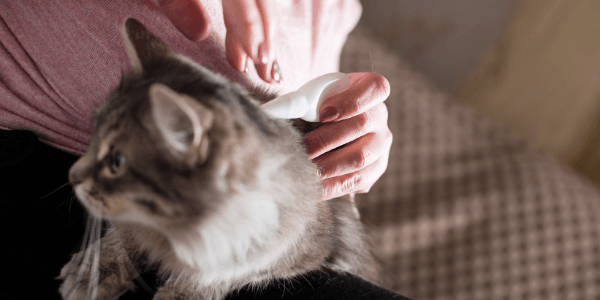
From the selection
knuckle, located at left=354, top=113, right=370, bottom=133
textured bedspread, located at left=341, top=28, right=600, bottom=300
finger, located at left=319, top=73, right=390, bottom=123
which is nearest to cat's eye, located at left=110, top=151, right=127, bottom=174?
finger, located at left=319, top=73, right=390, bottom=123

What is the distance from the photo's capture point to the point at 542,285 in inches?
52.0

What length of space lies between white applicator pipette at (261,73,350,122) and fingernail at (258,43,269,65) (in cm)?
17

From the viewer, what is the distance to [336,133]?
66 centimetres

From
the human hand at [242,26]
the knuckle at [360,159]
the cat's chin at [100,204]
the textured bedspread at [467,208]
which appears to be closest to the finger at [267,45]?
the human hand at [242,26]

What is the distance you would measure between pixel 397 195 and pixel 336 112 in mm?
1063

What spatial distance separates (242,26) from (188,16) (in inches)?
4.1

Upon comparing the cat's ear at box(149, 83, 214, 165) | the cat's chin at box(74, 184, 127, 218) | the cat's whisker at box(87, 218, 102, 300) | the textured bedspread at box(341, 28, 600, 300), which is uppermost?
the cat's ear at box(149, 83, 214, 165)

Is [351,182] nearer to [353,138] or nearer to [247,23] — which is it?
[353,138]

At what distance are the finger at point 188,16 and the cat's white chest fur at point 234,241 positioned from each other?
373 mm

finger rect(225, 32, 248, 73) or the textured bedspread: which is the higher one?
finger rect(225, 32, 248, 73)

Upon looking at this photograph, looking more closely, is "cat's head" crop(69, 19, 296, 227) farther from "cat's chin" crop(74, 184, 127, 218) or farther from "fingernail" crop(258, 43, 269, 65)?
"fingernail" crop(258, 43, 269, 65)

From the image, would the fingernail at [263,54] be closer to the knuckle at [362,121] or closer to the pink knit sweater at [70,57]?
the pink knit sweater at [70,57]

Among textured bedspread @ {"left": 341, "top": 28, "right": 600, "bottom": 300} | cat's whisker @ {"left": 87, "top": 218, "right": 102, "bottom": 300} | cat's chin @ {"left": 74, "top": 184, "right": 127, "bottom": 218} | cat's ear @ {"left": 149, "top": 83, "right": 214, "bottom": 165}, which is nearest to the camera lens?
cat's ear @ {"left": 149, "top": 83, "right": 214, "bottom": 165}

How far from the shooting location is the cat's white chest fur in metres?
0.53
